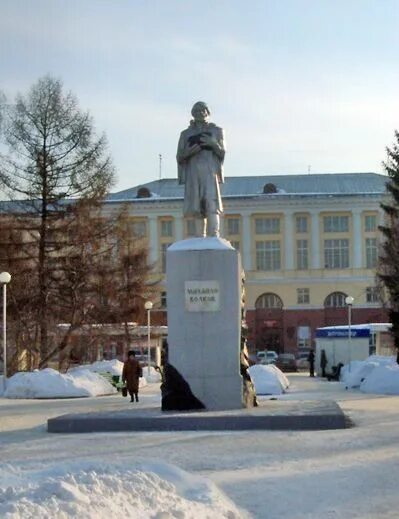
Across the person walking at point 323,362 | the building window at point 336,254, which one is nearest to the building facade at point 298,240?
the building window at point 336,254

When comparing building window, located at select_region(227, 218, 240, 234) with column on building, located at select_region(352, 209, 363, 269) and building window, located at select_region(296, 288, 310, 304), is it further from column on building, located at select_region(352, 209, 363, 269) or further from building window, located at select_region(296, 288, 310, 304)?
column on building, located at select_region(352, 209, 363, 269)

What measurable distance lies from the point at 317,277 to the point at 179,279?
2569 inches

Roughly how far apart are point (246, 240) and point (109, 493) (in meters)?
75.7

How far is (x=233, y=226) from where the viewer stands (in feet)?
271

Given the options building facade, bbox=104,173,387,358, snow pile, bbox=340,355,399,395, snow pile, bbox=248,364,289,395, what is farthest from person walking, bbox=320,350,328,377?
building facade, bbox=104,173,387,358

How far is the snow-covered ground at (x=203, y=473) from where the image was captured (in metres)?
6.81

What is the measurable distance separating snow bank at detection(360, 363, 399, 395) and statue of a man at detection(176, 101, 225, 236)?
1202 cm

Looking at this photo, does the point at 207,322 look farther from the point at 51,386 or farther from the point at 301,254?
the point at 301,254

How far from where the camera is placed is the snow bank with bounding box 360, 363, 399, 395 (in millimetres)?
27719

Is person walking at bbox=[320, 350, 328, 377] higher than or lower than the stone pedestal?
lower

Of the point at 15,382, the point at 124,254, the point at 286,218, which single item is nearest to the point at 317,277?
the point at 286,218

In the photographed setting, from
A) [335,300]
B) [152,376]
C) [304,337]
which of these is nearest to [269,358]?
[304,337]

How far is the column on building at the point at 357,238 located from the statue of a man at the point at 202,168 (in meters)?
64.6

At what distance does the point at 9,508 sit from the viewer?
6.20 meters
